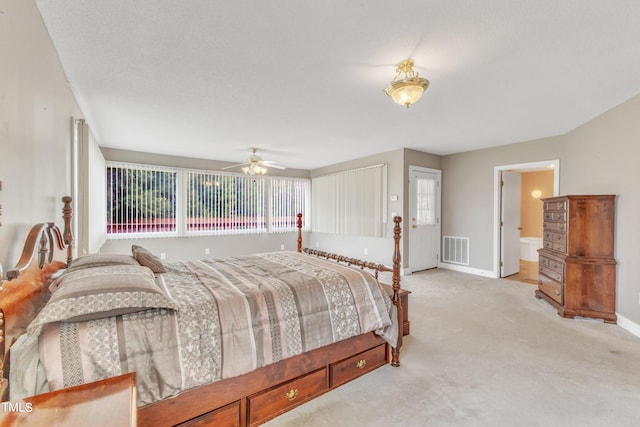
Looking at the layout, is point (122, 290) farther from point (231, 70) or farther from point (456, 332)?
point (456, 332)

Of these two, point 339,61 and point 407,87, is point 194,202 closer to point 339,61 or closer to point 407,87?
point 339,61

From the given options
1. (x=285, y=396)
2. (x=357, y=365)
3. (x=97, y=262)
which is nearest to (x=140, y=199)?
(x=97, y=262)

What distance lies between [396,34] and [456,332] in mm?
2972

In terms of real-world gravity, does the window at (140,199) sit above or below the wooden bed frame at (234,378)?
above

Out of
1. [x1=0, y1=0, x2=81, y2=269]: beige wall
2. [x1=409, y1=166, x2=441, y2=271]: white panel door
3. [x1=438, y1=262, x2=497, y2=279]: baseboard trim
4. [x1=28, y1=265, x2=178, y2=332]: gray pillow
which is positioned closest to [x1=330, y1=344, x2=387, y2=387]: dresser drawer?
[x1=28, y1=265, x2=178, y2=332]: gray pillow

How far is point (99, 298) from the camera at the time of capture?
138 cm

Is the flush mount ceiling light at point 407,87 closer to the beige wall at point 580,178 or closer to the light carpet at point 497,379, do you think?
the light carpet at point 497,379

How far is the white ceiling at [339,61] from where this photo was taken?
5.82 feet

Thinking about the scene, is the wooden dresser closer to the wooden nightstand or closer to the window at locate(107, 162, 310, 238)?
the wooden nightstand

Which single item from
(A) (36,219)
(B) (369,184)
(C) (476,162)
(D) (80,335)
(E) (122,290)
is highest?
(C) (476,162)

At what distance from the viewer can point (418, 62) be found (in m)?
2.35

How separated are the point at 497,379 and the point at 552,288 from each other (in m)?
2.37

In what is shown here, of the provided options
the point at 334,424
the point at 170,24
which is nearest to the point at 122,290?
the point at 334,424

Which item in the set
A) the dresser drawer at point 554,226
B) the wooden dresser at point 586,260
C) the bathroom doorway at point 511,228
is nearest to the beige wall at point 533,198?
the bathroom doorway at point 511,228
